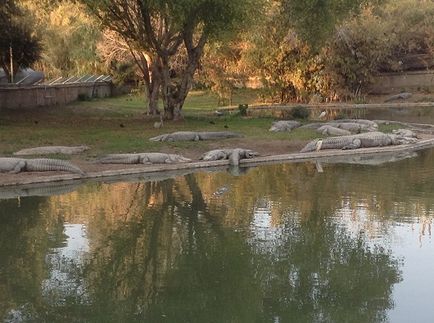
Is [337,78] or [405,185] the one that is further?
[337,78]

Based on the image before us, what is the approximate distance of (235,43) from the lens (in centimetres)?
3441

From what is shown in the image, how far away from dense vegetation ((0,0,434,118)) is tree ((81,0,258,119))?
43mm

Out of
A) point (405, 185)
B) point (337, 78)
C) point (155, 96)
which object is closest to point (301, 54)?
point (337, 78)

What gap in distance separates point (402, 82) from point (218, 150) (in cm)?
3037

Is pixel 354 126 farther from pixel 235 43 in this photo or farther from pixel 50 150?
pixel 235 43

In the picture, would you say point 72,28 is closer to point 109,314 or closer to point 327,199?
point 327,199

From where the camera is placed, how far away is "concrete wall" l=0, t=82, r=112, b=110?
2645 centimetres

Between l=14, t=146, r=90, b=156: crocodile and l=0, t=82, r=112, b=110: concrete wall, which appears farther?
l=0, t=82, r=112, b=110: concrete wall

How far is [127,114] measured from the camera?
89.8 feet

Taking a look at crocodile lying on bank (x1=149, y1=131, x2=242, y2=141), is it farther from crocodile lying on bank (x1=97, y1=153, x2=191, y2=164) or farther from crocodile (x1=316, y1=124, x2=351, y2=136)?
crocodile lying on bank (x1=97, y1=153, x2=191, y2=164)

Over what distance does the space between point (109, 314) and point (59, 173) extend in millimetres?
7372

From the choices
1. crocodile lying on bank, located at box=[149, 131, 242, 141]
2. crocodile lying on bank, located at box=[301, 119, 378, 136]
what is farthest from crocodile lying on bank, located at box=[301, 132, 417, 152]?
crocodile lying on bank, located at box=[149, 131, 242, 141]

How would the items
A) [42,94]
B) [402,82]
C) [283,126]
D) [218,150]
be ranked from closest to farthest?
[218,150]
[283,126]
[42,94]
[402,82]

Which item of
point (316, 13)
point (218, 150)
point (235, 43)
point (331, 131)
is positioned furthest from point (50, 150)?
point (235, 43)
